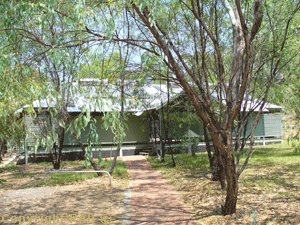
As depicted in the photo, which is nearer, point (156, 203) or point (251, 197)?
point (251, 197)

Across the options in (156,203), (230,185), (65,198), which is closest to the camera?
(230,185)

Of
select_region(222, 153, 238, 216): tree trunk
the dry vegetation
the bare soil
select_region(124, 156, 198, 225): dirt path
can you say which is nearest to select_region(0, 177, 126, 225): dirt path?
the dry vegetation

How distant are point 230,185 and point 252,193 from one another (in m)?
2.09

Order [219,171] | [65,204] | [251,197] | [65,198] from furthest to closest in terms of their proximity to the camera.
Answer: [219,171] → [65,198] → [65,204] → [251,197]

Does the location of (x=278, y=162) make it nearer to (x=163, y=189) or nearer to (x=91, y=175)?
(x=163, y=189)

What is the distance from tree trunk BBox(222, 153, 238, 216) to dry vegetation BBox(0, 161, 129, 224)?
2.18 meters

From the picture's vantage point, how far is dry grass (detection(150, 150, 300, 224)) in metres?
5.25

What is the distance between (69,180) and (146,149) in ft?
26.7

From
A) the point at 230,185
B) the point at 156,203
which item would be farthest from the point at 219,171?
the point at 230,185

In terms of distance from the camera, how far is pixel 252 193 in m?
6.84

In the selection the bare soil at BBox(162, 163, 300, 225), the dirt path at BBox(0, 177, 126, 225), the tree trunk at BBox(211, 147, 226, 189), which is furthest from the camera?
the tree trunk at BBox(211, 147, 226, 189)

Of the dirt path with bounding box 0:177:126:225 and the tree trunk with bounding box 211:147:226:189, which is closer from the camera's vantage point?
the dirt path with bounding box 0:177:126:225

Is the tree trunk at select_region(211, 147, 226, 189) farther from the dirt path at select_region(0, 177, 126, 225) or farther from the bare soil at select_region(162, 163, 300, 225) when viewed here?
the dirt path at select_region(0, 177, 126, 225)

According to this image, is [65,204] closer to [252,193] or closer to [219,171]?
[219,171]
